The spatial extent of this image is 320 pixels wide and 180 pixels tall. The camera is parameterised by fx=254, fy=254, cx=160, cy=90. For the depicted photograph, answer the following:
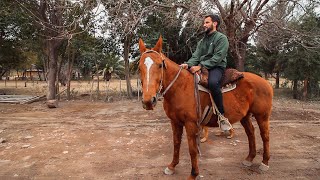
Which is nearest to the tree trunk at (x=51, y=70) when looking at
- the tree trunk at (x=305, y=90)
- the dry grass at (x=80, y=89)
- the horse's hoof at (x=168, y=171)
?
the dry grass at (x=80, y=89)

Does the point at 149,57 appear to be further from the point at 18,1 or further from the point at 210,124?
the point at 18,1

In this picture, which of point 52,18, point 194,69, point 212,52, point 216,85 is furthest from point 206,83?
point 52,18

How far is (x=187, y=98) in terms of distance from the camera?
3748 mm

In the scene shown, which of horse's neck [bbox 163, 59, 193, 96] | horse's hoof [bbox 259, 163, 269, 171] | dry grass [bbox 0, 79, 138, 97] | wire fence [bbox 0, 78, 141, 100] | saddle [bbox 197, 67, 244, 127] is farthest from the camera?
dry grass [bbox 0, 79, 138, 97]

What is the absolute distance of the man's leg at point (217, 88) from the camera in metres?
3.83

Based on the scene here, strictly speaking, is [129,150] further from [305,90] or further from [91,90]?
[305,90]

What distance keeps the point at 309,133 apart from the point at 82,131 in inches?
246

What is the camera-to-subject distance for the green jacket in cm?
386

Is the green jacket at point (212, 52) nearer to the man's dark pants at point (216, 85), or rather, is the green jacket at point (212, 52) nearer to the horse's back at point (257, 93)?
the man's dark pants at point (216, 85)

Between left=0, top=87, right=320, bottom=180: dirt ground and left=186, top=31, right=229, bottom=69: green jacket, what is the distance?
1864mm

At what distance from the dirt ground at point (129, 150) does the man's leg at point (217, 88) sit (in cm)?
96

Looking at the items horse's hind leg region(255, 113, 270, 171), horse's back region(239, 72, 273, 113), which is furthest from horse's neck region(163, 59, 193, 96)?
horse's hind leg region(255, 113, 270, 171)

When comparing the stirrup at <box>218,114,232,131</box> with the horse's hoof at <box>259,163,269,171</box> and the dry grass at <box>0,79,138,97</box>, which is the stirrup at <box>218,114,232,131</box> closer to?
the horse's hoof at <box>259,163,269,171</box>

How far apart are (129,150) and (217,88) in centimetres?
263
